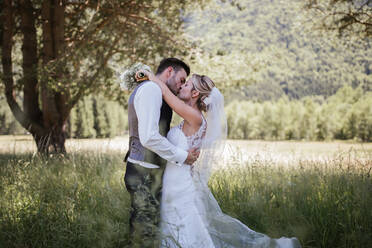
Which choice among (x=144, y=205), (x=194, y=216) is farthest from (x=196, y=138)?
(x=144, y=205)

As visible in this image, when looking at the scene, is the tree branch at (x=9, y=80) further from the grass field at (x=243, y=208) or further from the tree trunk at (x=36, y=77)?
the grass field at (x=243, y=208)

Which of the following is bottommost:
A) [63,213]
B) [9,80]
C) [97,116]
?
[63,213]

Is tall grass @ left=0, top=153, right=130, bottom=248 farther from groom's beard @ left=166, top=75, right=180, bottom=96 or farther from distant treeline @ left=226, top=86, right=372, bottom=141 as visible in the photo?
distant treeline @ left=226, top=86, right=372, bottom=141

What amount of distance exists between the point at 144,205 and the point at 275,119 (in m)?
56.1

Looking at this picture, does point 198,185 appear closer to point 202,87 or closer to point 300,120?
point 202,87

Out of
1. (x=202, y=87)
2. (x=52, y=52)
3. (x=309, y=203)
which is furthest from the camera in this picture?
(x=52, y=52)

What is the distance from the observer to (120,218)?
3645mm

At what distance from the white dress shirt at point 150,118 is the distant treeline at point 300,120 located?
121ft

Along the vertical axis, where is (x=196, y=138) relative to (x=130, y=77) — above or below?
below

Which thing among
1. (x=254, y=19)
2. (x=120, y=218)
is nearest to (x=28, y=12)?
(x=120, y=218)

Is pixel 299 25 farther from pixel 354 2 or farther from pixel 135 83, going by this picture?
pixel 135 83

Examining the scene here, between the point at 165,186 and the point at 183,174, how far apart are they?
219mm

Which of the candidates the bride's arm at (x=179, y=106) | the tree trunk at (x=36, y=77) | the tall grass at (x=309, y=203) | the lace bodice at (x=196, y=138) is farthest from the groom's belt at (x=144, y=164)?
the tree trunk at (x=36, y=77)

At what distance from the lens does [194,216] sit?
311 cm
